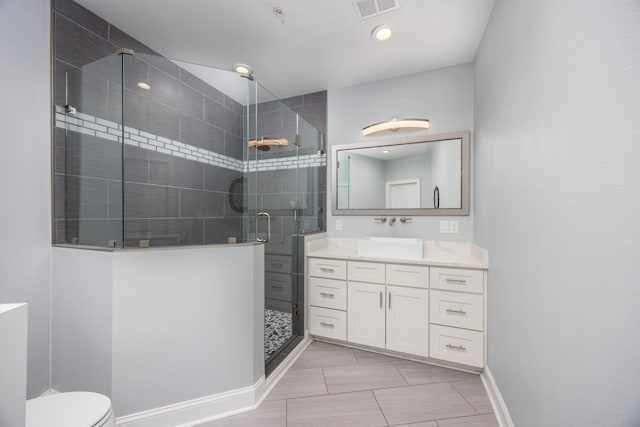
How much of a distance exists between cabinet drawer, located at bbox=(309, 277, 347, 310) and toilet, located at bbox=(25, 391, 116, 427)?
166 cm

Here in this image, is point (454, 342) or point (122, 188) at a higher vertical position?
point (122, 188)

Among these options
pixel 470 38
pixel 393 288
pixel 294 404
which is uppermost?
pixel 470 38

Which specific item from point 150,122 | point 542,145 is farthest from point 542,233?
point 150,122

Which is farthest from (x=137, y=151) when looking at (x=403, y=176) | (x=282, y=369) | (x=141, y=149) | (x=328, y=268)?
(x=403, y=176)

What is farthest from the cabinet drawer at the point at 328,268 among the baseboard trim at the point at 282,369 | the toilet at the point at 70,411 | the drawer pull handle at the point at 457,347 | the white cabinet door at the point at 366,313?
the toilet at the point at 70,411

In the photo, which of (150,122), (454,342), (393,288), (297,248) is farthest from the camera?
(297,248)

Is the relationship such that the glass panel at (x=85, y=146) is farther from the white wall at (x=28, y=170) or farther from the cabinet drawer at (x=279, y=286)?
the cabinet drawer at (x=279, y=286)

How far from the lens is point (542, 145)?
1.03m

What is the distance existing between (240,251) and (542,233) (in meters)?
1.57

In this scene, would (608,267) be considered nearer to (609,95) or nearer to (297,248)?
(609,95)

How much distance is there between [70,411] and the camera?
3.30 feet

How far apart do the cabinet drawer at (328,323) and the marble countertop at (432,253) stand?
0.54 meters

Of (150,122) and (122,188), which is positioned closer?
(122,188)

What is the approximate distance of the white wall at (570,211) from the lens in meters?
0.61
